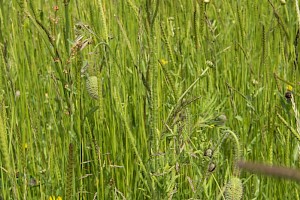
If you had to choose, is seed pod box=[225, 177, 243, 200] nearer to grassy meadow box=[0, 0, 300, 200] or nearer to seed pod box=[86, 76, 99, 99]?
grassy meadow box=[0, 0, 300, 200]

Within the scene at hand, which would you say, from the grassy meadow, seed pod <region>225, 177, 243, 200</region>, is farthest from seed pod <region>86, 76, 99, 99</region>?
seed pod <region>225, 177, 243, 200</region>

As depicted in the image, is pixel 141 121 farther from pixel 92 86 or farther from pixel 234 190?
pixel 234 190

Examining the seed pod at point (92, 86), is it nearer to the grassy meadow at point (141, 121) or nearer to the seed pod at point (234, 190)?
the grassy meadow at point (141, 121)

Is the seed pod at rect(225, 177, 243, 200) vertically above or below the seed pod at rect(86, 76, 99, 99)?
below

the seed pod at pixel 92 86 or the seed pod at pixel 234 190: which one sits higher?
the seed pod at pixel 92 86

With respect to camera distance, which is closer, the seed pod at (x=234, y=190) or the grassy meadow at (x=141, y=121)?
the seed pod at (x=234, y=190)

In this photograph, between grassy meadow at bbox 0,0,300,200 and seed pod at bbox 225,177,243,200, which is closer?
seed pod at bbox 225,177,243,200

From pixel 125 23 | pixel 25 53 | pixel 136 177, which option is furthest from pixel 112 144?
pixel 125 23

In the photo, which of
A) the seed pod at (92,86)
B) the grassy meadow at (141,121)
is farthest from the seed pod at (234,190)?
the seed pod at (92,86)

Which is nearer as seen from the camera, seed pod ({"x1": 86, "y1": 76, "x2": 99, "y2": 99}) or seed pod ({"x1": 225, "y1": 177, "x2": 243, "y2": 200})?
seed pod ({"x1": 225, "y1": 177, "x2": 243, "y2": 200})

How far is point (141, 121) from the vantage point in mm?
1377

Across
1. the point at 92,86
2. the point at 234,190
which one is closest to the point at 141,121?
the point at 92,86

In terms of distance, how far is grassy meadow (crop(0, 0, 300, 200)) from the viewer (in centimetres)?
107

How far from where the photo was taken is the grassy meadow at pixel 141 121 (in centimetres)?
107
